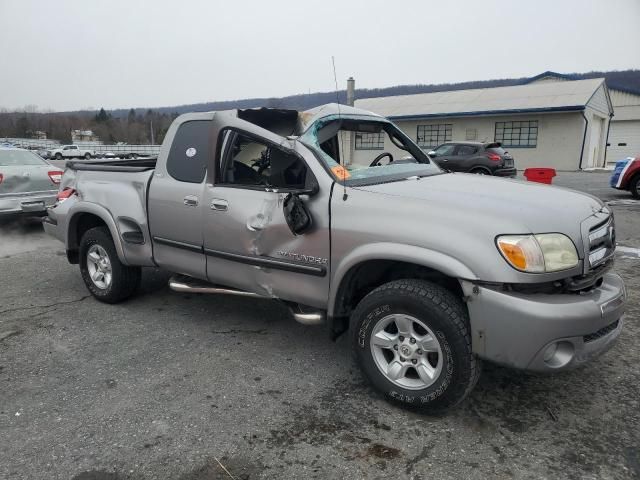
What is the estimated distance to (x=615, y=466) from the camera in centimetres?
253

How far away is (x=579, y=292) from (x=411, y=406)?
1.16m

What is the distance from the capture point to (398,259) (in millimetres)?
2904

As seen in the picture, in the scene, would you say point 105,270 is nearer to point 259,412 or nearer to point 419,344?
point 259,412

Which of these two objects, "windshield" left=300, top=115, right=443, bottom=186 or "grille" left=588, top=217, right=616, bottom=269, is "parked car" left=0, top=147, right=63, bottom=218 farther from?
"grille" left=588, top=217, right=616, bottom=269

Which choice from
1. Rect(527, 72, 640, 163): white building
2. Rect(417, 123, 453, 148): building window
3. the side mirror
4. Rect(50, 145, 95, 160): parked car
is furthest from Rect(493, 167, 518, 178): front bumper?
Rect(50, 145, 95, 160): parked car

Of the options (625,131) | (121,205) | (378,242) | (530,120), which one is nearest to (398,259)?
(378,242)

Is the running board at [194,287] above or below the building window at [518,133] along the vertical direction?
below

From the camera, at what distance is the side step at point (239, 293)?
346cm

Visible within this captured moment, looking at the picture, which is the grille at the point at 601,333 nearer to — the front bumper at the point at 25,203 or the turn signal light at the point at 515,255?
the turn signal light at the point at 515,255

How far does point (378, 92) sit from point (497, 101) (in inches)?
688

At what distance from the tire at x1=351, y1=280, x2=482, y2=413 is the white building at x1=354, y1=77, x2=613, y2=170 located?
80.5 ft

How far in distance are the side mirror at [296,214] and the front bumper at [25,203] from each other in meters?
6.69

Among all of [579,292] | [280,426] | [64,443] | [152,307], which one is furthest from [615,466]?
[152,307]

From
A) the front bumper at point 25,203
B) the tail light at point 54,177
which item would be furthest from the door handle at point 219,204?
the tail light at point 54,177
